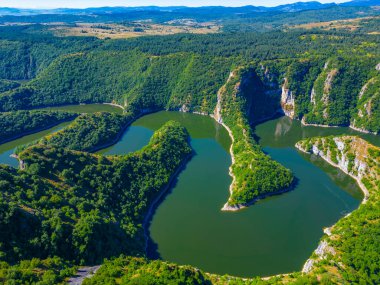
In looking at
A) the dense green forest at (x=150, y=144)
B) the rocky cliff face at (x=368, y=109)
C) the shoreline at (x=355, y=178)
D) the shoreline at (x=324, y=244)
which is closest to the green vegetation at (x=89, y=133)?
the dense green forest at (x=150, y=144)

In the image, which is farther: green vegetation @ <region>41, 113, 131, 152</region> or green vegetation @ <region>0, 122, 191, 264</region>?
green vegetation @ <region>41, 113, 131, 152</region>

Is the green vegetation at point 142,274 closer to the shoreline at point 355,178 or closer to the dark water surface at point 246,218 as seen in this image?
the dark water surface at point 246,218

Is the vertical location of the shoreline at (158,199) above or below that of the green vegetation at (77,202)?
→ below

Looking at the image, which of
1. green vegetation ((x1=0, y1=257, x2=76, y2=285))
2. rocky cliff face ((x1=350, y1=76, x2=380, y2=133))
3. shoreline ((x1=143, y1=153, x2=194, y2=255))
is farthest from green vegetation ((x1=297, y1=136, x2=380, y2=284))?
rocky cliff face ((x1=350, y1=76, x2=380, y2=133))

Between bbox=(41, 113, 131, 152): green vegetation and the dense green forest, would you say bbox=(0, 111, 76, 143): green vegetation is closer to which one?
the dense green forest

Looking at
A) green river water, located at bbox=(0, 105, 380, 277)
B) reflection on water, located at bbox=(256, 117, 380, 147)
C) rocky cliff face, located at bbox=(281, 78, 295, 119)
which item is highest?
rocky cliff face, located at bbox=(281, 78, 295, 119)

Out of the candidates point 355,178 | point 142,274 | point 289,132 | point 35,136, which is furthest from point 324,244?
point 35,136

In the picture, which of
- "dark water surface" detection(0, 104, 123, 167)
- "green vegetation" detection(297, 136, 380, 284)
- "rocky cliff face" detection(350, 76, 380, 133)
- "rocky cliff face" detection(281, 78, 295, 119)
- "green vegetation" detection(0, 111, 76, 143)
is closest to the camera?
"green vegetation" detection(297, 136, 380, 284)
